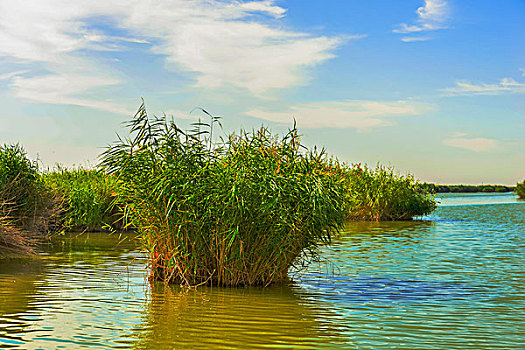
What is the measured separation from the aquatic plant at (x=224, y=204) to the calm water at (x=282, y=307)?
47 cm

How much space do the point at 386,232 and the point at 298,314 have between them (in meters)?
15.0

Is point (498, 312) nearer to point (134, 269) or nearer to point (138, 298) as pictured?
point (138, 298)

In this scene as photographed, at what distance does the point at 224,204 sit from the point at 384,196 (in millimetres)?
20216

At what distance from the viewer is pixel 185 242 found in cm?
1014

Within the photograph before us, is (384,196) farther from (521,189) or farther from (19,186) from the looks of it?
(521,189)

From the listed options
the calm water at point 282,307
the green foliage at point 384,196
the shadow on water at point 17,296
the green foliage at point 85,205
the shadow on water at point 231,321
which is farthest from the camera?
the green foliage at point 384,196

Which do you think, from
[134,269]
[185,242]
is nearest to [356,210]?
[134,269]

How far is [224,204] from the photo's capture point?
→ 1000 cm

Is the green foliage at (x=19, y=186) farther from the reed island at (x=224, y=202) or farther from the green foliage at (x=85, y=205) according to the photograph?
the reed island at (x=224, y=202)

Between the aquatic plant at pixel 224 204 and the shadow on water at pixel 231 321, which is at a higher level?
the aquatic plant at pixel 224 204

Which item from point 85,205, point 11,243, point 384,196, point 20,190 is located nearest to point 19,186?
point 20,190

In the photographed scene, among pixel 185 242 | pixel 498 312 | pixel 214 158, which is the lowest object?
pixel 498 312

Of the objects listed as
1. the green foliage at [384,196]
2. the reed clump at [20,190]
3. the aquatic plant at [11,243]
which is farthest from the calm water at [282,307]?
the green foliage at [384,196]

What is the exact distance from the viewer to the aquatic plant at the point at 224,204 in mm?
10039
